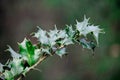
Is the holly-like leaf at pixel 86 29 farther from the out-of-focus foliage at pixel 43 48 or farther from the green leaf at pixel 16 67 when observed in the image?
the green leaf at pixel 16 67

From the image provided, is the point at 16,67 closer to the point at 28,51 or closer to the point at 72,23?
the point at 28,51

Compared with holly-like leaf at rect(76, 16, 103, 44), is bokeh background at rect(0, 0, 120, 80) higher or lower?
higher

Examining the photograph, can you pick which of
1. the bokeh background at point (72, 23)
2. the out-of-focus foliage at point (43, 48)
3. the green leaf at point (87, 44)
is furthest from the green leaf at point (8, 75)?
the bokeh background at point (72, 23)

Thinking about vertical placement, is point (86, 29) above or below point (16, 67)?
above

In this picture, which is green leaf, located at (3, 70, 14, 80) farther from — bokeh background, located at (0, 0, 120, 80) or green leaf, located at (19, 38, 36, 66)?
bokeh background, located at (0, 0, 120, 80)

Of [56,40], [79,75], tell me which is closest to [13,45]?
[79,75]

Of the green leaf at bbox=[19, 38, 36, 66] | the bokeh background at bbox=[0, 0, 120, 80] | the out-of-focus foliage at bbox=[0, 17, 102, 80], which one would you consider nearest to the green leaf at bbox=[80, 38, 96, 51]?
the out-of-focus foliage at bbox=[0, 17, 102, 80]

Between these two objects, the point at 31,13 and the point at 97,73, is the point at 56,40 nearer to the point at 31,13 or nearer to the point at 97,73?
the point at 97,73

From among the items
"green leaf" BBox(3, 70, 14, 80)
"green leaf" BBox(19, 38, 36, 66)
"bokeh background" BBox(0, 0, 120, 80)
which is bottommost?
"green leaf" BBox(3, 70, 14, 80)

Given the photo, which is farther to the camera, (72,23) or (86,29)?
(72,23)

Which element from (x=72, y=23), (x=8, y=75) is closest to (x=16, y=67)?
(x=8, y=75)
